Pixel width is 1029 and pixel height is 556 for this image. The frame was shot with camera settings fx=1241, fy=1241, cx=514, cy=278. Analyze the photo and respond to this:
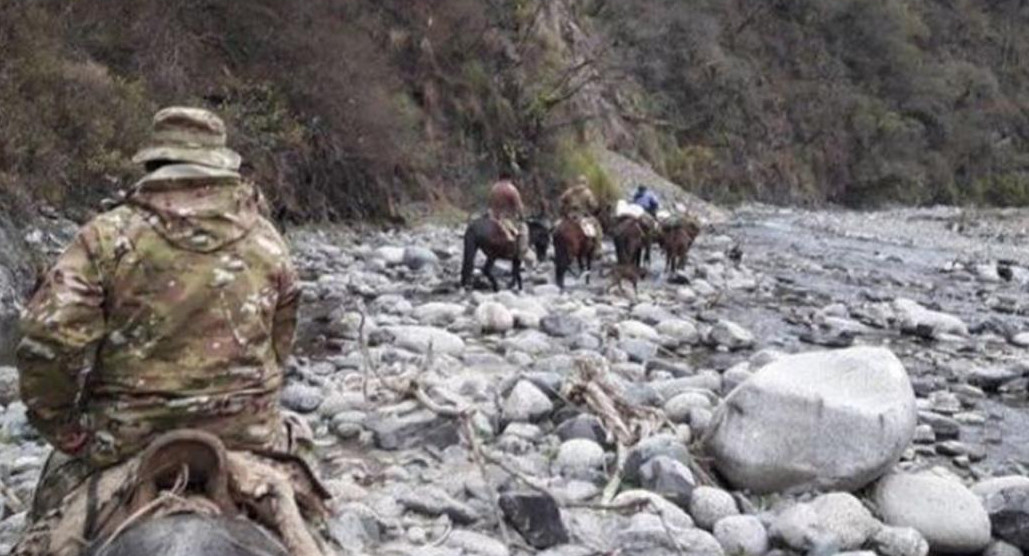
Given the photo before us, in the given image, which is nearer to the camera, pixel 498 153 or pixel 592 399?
pixel 592 399

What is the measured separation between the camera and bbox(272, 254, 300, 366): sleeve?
3721 millimetres

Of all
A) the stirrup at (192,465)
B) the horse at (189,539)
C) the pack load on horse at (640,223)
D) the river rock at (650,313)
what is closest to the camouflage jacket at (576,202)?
the pack load on horse at (640,223)

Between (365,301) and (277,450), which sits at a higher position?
(277,450)

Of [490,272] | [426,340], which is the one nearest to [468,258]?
[490,272]

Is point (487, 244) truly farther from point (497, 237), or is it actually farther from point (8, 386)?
point (8, 386)

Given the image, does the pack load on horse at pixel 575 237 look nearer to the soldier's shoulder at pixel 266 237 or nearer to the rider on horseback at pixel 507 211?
the rider on horseback at pixel 507 211

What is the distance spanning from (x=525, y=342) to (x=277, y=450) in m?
5.59

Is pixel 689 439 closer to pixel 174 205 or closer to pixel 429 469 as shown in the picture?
pixel 429 469

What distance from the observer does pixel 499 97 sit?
27.1 metres

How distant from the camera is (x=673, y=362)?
372 inches

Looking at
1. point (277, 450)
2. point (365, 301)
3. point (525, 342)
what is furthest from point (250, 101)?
point (277, 450)

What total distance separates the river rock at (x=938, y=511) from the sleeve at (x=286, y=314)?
10.2 ft

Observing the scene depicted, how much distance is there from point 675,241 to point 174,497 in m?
13.6

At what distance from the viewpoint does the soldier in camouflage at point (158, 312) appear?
3293 millimetres
